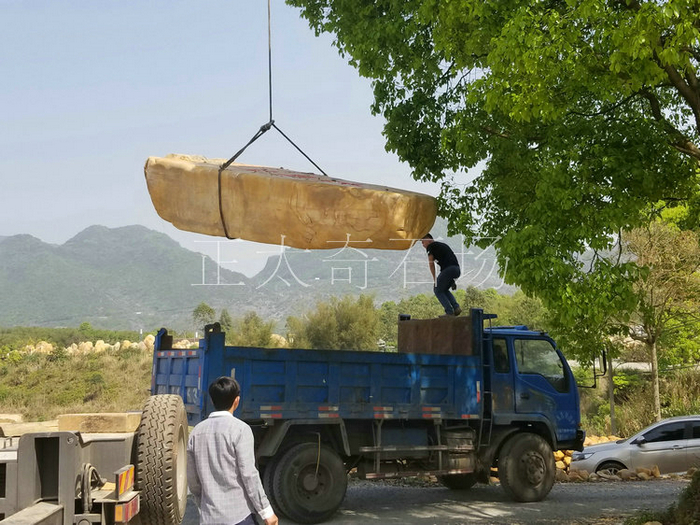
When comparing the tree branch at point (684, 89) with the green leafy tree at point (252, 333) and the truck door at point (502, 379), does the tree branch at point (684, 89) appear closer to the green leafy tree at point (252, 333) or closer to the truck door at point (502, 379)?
the truck door at point (502, 379)

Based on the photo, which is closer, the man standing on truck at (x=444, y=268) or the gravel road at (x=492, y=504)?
the gravel road at (x=492, y=504)

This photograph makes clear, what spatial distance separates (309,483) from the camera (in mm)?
11148

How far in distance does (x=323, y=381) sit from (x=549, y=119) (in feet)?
15.1

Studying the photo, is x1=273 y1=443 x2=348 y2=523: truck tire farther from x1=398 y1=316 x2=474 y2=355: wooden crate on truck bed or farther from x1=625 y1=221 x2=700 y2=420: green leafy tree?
x1=625 y1=221 x2=700 y2=420: green leafy tree

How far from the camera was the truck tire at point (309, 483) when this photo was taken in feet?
35.8

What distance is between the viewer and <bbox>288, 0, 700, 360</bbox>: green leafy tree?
29.8 feet

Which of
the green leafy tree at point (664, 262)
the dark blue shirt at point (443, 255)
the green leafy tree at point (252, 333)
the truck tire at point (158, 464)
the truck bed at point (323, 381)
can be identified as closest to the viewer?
the truck tire at point (158, 464)

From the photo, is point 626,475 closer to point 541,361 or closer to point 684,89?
point 541,361

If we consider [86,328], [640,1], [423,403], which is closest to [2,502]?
[423,403]

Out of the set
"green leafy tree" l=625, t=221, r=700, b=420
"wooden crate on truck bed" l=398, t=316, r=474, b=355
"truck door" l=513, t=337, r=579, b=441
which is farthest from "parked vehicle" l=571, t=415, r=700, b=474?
"green leafy tree" l=625, t=221, r=700, b=420

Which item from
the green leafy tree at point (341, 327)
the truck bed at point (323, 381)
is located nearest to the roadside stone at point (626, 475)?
the truck bed at point (323, 381)

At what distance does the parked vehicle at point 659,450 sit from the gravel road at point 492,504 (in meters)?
0.65

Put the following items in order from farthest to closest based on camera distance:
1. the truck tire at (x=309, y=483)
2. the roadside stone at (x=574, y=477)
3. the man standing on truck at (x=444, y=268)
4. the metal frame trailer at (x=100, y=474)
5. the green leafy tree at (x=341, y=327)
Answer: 1. the green leafy tree at (x=341, y=327)
2. the roadside stone at (x=574, y=477)
3. the man standing on truck at (x=444, y=268)
4. the truck tire at (x=309, y=483)
5. the metal frame trailer at (x=100, y=474)

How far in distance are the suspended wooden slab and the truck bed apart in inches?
83.2
